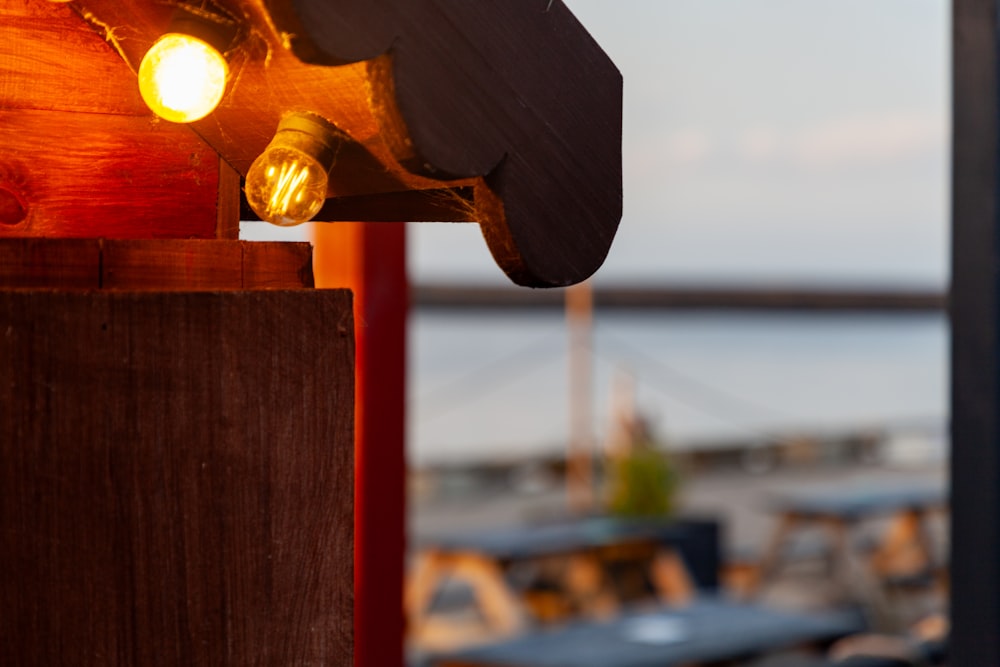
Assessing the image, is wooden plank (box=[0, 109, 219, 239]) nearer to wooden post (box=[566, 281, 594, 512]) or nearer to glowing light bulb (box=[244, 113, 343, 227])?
glowing light bulb (box=[244, 113, 343, 227])

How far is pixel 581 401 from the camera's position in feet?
24.1

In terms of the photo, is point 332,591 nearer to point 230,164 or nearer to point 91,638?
point 91,638

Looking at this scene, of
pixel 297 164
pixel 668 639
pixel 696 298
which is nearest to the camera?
pixel 297 164

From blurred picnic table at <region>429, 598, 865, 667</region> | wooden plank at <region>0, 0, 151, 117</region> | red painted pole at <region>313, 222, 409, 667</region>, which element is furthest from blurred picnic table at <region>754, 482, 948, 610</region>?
wooden plank at <region>0, 0, 151, 117</region>

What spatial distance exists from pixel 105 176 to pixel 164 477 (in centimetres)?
38

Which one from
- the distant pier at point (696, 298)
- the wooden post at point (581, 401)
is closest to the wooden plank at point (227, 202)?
the wooden post at point (581, 401)

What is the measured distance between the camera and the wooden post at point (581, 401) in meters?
7.31

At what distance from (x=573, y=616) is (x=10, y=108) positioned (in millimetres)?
4937

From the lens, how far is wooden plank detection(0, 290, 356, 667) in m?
0.77

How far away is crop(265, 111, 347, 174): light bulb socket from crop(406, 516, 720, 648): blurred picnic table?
433 centimetres

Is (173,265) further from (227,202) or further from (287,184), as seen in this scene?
(227,202)

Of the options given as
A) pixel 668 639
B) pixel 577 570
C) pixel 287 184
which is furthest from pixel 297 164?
pixel 577 570

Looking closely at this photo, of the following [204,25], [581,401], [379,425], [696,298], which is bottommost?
[581,401]

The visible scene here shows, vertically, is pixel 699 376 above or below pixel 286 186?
below
